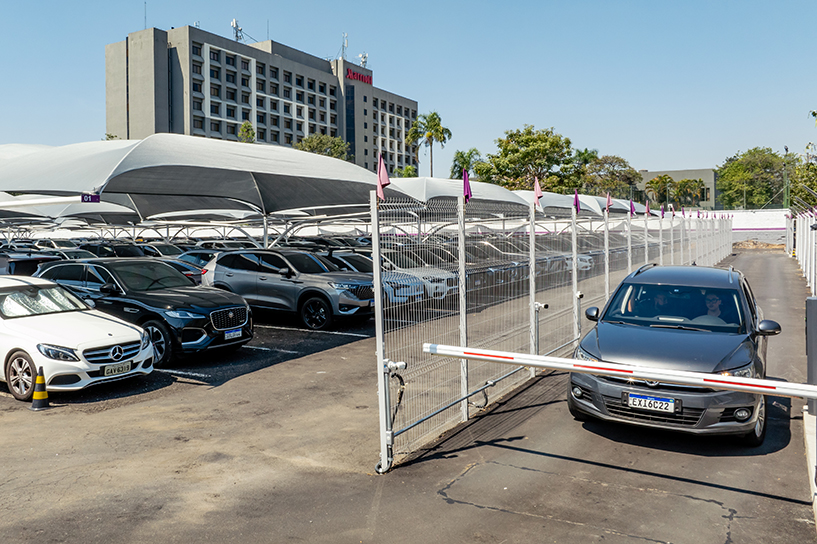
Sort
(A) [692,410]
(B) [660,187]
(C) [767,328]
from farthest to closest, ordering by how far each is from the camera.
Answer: (B) [660,187] < (C) [767,328] < (A) [692,410]

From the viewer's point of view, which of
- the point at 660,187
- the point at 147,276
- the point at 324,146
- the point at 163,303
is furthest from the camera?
the point at 660,187

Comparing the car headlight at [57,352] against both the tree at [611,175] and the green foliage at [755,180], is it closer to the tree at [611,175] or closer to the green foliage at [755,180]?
the tree at [611,175]

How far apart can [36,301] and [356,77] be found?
103949 millimetres

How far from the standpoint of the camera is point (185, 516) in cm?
470

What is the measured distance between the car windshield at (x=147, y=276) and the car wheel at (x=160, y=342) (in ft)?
3.51

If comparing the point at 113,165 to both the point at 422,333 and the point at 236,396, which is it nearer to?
the point at 236,396

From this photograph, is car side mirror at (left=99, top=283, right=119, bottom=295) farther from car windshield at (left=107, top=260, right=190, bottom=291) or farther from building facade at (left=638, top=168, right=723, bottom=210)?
building facade at (left=638, top=168, right=723, bottom=210)

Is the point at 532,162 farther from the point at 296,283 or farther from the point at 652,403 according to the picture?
the point at 652,403

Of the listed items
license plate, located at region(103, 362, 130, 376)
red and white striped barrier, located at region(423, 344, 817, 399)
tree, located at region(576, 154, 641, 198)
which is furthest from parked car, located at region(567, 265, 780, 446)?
tree, located at region(576, 154, 641, 198)

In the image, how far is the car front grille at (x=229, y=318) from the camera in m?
10.2

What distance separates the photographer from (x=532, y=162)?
172ft

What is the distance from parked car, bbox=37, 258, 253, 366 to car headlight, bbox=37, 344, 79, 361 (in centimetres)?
205

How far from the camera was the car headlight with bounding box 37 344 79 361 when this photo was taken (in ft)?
25.6

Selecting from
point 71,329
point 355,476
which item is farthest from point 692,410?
point 71,329
